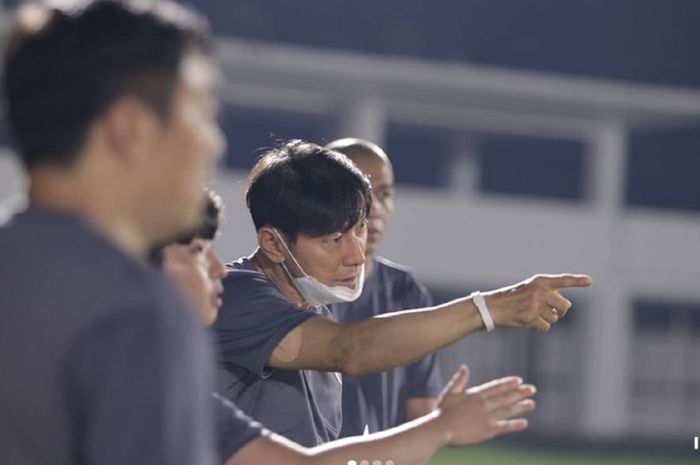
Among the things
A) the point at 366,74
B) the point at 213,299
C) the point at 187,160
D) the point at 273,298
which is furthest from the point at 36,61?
the point at 366,74

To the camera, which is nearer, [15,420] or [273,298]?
[15,420]

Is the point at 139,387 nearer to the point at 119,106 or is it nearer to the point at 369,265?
the point at 119,106

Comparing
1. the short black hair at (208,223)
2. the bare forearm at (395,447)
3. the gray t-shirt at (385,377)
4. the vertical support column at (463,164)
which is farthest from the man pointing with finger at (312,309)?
the vertical support column at (463,164)

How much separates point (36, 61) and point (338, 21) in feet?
123

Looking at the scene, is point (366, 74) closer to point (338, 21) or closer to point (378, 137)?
point (378, 137)

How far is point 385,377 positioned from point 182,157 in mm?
4731

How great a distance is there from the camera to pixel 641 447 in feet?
84.1

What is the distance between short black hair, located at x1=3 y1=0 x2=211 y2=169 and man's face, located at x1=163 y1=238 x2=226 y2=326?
3.36ft

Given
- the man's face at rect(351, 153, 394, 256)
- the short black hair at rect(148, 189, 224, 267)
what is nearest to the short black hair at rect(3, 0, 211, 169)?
the short black hair at rect(148, 189, 224, 267)

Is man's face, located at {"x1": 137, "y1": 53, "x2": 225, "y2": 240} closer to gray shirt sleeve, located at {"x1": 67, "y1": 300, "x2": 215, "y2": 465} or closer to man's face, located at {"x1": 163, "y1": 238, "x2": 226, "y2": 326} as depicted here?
Answer: gray shirt sleeve, located at {"x1": 67, "y1": 300, "x2": 215, "y2": 465}

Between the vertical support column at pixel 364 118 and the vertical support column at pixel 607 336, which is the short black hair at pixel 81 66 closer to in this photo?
the vertical support column at pixel 364 118

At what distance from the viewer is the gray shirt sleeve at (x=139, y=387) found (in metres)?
2.29

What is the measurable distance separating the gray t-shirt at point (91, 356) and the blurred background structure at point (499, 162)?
25776mm

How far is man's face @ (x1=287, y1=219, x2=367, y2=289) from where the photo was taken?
5062 mm
